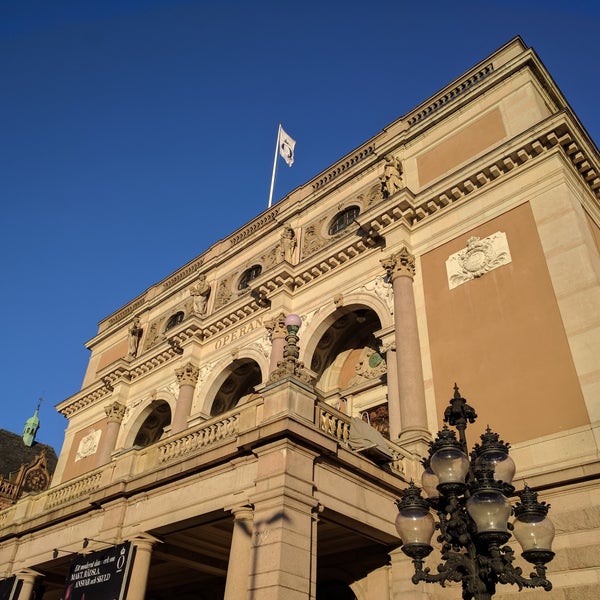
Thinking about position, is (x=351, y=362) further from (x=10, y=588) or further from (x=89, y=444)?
(x=89, y=444)

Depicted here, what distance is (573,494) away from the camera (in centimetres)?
1351

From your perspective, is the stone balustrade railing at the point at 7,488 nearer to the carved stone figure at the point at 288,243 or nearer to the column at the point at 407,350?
the carved stone figure at the point at 288,243

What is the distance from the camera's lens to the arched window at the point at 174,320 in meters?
32.3

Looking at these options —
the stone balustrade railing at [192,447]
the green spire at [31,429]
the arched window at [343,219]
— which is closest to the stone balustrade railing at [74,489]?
the stone balustrade railing at [192,447]

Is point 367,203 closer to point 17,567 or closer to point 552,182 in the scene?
point 552,182

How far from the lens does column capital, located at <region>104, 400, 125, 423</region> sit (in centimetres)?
3078

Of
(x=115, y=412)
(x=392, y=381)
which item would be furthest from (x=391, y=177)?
(x=115, y=412)

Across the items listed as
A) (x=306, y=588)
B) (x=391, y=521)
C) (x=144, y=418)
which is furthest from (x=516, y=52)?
(x=144, y=418)

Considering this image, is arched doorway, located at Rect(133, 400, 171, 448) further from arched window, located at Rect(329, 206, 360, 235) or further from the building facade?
arched window, located at Rect(329, 206, 360, 235)

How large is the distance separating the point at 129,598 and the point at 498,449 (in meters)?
9.90

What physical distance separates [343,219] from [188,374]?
396 inches

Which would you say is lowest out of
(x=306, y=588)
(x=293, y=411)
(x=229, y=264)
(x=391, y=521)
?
(x=306, y=588)

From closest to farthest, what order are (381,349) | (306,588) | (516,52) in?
(306,588), (381,349), (516,52)

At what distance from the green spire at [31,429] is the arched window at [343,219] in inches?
1821
